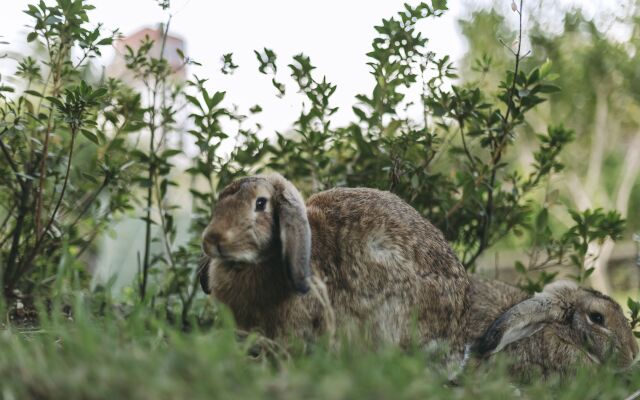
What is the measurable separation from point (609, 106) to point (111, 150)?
9.74 meters

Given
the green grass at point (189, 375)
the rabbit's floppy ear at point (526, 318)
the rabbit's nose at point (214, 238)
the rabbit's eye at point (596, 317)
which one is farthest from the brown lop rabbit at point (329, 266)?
the rabbit's eye at point (596, 317)

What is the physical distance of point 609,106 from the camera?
39.7 feet

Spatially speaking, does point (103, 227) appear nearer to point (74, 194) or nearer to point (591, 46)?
point (74, 194)

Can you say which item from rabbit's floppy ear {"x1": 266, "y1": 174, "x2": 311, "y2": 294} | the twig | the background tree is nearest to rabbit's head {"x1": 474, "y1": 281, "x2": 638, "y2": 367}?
the twig

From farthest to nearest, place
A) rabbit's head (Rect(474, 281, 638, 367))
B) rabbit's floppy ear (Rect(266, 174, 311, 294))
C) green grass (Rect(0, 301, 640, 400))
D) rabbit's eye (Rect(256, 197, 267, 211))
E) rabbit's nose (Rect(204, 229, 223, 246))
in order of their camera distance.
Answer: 1. rabbit's head (Rect(474, 281, 638, 367))
2. rabbit's eye (Rect(256, 197, 267, 211))
3. rabbit's floppy ear (Rect(266, 174, 311, 294))
4. rabbit's nose (Rect(204, 229, 223, 246))
5. green grass (Rect(0, 301, 640, 400))

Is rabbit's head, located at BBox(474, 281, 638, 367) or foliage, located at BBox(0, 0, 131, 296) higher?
foliage, located at BBox(0, 0, 131, 296)

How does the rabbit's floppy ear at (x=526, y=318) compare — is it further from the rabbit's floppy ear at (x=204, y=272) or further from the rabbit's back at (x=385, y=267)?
the rabbit's floppy ear at (x=204, y=272)

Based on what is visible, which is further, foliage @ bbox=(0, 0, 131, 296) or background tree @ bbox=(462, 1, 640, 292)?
background tree @ bbox=(462, 1, 640, 292)

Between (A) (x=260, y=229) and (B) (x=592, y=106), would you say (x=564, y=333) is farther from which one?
(B) (x=592, y=106)

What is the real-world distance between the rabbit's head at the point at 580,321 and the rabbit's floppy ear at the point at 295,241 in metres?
1.31

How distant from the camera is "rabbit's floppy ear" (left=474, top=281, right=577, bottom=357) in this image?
13.0 ft

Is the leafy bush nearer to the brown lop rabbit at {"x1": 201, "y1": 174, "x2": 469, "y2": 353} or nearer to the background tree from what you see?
the brown lop rabbit at {"x1": 201, "y1": 174, "x2": 469, "y2": 353}

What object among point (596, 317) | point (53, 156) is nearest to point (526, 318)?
point (596, 317)

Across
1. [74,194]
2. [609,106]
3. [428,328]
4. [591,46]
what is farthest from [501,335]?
[609,106]
